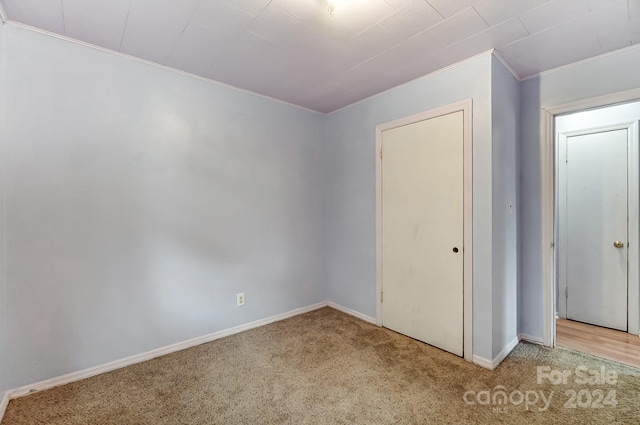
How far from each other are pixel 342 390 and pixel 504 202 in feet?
6.13

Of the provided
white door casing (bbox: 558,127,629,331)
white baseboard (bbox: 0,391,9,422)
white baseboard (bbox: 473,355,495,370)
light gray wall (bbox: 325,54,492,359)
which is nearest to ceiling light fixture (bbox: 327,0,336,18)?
light gray wall (bbox: 325,54,492,359)

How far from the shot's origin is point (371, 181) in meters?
3.01

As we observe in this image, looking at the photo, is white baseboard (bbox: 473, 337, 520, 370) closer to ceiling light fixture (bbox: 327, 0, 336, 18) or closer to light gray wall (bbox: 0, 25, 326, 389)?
light gray wall (bbox: 0, 25, 326, 389)

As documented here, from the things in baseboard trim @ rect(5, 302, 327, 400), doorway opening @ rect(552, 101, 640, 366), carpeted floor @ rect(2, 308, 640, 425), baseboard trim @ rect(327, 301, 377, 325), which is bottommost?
carpeted floor @ rect(2, 308, 640, 425)

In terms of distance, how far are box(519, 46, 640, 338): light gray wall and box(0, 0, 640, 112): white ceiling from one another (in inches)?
5.6

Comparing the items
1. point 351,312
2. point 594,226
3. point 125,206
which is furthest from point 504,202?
point 125,206

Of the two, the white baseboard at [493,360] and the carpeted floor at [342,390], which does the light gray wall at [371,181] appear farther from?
the carpeted floor at [342,390]

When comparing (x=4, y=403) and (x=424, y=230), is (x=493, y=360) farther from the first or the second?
(x=4, y=403)

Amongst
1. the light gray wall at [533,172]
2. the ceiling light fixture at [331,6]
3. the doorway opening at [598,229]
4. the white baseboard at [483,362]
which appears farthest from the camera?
the doorway opening at [598,229]

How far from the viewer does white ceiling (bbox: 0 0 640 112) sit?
164 centimetres

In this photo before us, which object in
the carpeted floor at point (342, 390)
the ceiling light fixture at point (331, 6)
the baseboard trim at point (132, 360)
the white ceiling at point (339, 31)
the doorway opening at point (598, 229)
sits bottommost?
the carpeted floor at point (342, 390)

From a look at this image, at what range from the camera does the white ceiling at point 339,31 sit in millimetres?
1641

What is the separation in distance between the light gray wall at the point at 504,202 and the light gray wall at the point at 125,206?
6.48 ft

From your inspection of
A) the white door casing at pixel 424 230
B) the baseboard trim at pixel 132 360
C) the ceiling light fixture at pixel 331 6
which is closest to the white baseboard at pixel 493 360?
the white door casing at pixel 424 230
